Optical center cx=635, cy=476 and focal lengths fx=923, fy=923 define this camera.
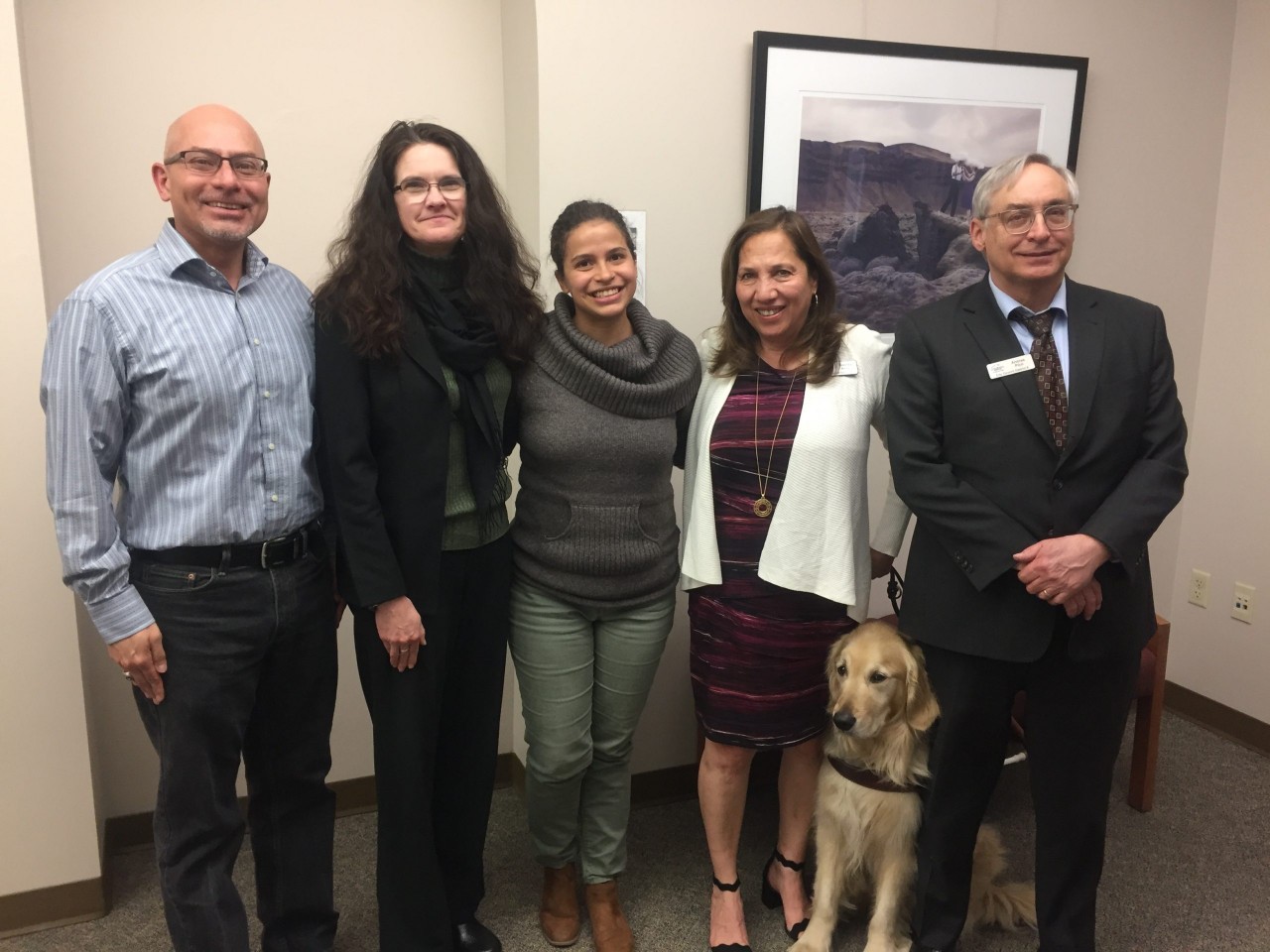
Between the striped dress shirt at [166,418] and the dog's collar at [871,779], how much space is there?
4.25 feet

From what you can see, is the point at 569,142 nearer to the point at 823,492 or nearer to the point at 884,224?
the point at 884,224

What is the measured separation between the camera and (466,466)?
1834 millimetres

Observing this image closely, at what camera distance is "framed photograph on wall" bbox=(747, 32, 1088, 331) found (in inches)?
103

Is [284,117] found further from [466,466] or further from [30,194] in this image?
[466,466]

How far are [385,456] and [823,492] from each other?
904 millimetres

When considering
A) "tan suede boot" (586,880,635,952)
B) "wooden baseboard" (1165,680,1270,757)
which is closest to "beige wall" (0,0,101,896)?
"tan suede boot" (586,880,635,952)

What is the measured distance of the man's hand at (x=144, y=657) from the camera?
5.23 feet

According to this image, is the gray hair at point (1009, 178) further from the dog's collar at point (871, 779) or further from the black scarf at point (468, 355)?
the dog's collar at point (871, 779)

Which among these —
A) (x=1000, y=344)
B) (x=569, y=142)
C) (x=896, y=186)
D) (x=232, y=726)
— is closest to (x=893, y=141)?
(x=896, y=186)

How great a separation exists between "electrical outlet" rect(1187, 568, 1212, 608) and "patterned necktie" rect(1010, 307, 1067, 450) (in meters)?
2.07

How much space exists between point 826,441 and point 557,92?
119 cm

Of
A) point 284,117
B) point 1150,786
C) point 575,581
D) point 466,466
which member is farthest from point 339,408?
point 1150,786

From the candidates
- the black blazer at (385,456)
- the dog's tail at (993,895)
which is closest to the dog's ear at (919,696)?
the dog's tail at (993,895)

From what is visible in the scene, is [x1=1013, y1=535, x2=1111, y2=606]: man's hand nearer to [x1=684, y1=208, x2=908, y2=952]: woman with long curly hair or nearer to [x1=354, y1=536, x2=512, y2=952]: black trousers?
[x1=684, y1=208, x2=908, y2=952]: woman with long curly hair
